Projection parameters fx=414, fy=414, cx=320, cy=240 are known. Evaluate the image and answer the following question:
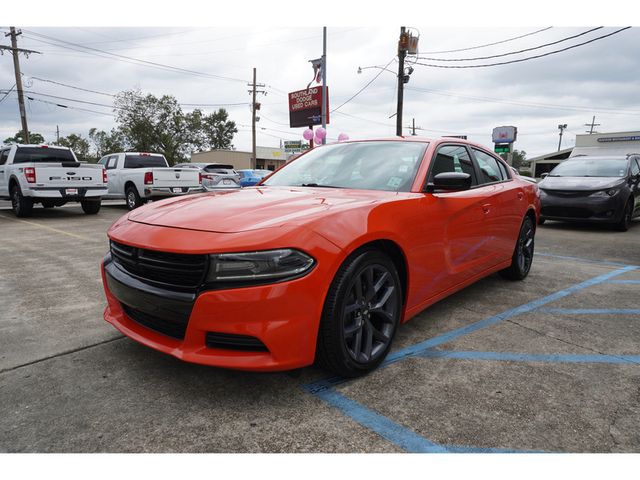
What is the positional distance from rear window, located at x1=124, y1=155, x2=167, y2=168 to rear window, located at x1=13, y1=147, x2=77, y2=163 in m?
1.57

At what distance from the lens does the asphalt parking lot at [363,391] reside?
183 centimetres

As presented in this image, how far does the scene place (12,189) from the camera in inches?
411

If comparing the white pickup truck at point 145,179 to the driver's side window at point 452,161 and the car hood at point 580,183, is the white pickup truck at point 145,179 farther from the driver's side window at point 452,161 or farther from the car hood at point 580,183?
the driver's side window at point 452,161

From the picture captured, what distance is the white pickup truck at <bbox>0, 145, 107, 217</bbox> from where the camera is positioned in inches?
381

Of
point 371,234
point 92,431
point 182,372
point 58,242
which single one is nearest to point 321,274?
point 371,234

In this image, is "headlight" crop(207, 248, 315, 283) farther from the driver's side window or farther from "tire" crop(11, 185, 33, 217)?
"tire" crop(11, 185, 33, 217)

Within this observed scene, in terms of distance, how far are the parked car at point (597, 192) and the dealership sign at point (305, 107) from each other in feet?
59.0

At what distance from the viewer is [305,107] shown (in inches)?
1029

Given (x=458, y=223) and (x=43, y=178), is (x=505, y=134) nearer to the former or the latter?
(x=43, y=178)

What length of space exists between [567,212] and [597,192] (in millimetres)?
641

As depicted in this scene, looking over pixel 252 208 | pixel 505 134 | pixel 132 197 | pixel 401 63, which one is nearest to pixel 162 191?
pixel 132 197

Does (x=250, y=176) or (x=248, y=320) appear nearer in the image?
(x=248, y=320)

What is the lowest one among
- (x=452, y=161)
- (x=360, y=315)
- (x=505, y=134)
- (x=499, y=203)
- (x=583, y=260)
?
(x=583, y=260)

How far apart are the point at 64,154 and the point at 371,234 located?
38.3 feet
